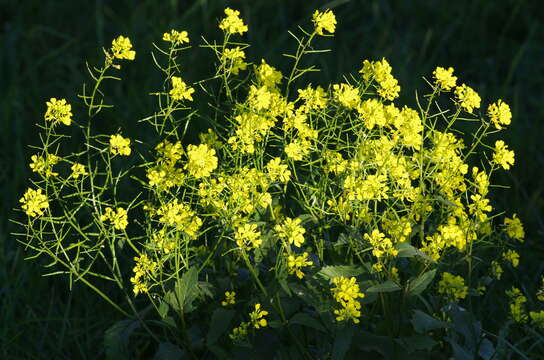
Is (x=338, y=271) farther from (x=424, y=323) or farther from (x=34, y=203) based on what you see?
(x=34, y=203)

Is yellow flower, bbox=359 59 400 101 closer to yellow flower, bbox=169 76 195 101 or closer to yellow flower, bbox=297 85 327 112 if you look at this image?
yellow flower, bbox=297 85 327 112

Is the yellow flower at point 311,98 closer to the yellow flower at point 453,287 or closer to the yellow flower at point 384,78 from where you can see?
the yellow flower at point 384,78

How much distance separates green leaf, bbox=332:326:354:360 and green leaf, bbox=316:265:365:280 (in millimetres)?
145

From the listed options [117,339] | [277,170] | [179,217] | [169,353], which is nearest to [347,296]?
[277,170]

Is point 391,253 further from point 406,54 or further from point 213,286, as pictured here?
point 406,54

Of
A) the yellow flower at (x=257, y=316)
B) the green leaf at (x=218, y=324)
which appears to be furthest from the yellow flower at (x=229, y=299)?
the yellow flower at (x=257, y=316)

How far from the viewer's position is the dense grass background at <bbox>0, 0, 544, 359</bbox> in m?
3.10

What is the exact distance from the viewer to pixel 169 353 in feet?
7.51

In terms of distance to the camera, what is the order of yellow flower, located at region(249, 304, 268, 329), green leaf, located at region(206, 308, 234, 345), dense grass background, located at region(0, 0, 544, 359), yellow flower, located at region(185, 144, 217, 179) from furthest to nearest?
dense grass background, located at region(0, 0, 544, 359) < green leaf, located at region(206, 308, 234, 345) < yellow flower, located at region(249, 304, 268, 329) < yellow flower, located at region(185, 144, 217, 179)

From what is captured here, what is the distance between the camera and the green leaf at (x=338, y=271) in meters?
2.16

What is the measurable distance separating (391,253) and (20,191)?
2.04 meters

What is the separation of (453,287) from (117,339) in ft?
3.24

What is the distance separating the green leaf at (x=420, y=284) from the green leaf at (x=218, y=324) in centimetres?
51

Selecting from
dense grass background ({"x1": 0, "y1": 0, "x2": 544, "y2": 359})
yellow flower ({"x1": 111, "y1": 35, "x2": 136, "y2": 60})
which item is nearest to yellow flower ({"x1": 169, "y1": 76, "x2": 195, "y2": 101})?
yellow flower ({"x1": 111, "y1": 35, "x2": 136, "y2": 60})
